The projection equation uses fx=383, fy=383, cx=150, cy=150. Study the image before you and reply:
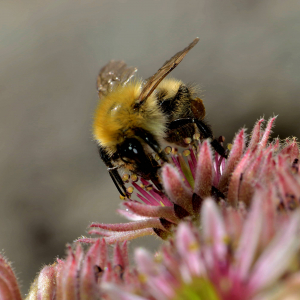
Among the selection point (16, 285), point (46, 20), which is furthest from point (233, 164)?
point (46, 20)

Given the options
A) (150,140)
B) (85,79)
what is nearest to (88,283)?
(150,140)

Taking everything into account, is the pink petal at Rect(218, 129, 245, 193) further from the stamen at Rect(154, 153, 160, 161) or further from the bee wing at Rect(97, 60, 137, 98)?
the bee wing at Rect(97, 60, 137, 98)

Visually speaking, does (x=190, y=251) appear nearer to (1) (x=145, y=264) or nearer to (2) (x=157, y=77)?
(1) (x=145, y=264)

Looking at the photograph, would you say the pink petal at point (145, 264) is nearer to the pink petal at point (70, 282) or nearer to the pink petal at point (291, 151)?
the pink petal at point (70, 282)

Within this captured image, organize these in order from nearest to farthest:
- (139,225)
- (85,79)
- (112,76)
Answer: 1. (139,225)
2. (112,76)
3. (85,79)

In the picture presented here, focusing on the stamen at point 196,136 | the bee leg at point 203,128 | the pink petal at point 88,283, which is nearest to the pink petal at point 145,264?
the pink petal at point 88,283
